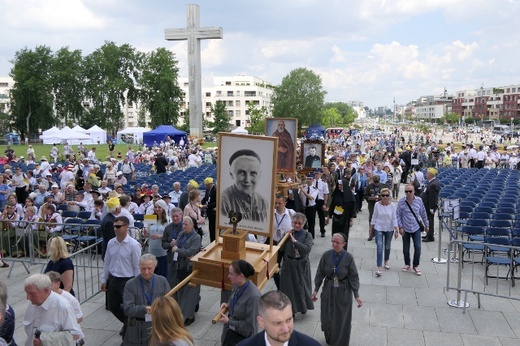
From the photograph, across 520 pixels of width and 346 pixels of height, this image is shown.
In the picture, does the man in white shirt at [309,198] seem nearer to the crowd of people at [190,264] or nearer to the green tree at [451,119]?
the crowd of people at [190,264]

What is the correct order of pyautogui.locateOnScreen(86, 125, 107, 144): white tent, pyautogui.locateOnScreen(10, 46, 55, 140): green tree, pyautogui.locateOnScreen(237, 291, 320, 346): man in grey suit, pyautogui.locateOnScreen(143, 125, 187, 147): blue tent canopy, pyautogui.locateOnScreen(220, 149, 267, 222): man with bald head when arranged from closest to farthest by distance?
pyautogui.locateOnScreen(237, 291, 320, 346): man in grey suit → pyautogui.locateOnScreen(220, 149, 267, 222): man with bald head → pyautogui.locateOnScreen(143, 125, 187, 147): blue tent canopy → pyautogui.locateOnScreen(86, 125, 107, 144): white tent → pyautogui.locateOnScreen(10, 46, 55, 140): green tree

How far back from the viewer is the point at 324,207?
40.1 feet

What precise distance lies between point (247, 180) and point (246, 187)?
76mm

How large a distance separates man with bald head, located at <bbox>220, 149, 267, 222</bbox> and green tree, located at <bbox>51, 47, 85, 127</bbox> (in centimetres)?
7038

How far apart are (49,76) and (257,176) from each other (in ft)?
239

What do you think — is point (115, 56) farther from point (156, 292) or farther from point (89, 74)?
point (156, 292)

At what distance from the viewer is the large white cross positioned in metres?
50.4

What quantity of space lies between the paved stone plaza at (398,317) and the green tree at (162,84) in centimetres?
6190

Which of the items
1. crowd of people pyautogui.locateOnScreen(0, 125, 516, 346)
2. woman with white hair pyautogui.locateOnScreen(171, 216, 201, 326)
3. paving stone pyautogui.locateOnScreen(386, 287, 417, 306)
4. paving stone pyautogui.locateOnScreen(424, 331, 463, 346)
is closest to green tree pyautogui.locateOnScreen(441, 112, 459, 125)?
crowd of people pyautogui.locateOnScreen(0, 125, 516, 346)

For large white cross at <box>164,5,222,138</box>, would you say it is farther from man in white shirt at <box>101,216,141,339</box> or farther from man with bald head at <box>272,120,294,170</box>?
man in white shirt at <box>101,216,141,339</box>

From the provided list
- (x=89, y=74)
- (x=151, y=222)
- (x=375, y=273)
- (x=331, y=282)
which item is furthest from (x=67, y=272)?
(x=89, y=74)

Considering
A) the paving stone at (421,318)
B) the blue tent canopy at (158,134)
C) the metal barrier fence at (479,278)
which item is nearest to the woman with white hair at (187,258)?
the paving stone at (421,318)

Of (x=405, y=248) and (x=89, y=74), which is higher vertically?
(x=89, y=74)

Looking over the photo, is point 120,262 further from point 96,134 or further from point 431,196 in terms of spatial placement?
point 96,134
